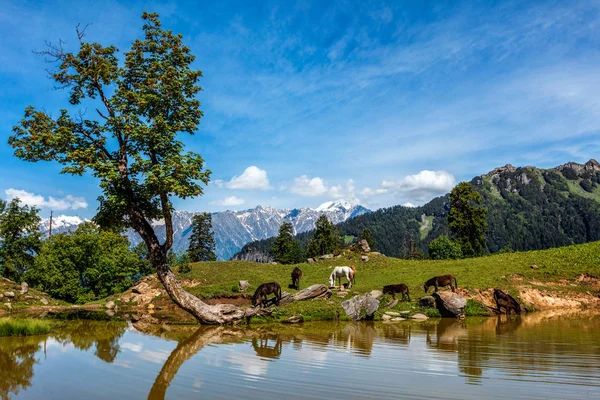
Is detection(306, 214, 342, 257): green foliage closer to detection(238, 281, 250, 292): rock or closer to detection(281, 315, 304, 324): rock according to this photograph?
detection(238, 281, 250, 292): rock

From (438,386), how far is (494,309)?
2181 centimetres

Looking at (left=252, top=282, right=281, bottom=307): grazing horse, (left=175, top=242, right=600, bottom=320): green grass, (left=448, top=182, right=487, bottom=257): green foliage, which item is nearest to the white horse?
(left=175, top=242, right=600, bottom=320): green grass

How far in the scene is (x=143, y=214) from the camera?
22594 millimetres

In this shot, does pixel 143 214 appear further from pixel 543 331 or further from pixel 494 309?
pixel 494 309

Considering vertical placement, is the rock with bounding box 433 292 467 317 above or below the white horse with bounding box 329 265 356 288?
below

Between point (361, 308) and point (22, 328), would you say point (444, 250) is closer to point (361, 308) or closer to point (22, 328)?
point (361, 308)

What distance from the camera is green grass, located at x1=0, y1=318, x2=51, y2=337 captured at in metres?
16.6

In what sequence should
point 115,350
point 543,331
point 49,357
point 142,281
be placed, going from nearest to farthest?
point 49,357, point 115,350, point 543,331, point 142,281

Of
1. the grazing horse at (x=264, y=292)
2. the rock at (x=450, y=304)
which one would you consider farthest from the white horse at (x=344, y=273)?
the rock at (x=450, y=304)

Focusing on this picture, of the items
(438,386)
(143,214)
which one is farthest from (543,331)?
(143,214)

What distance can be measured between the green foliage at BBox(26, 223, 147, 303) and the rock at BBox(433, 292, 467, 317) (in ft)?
137

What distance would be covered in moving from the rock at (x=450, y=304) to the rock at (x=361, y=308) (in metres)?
4.84

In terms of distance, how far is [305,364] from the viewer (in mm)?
10836

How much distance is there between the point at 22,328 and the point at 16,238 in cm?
4903
